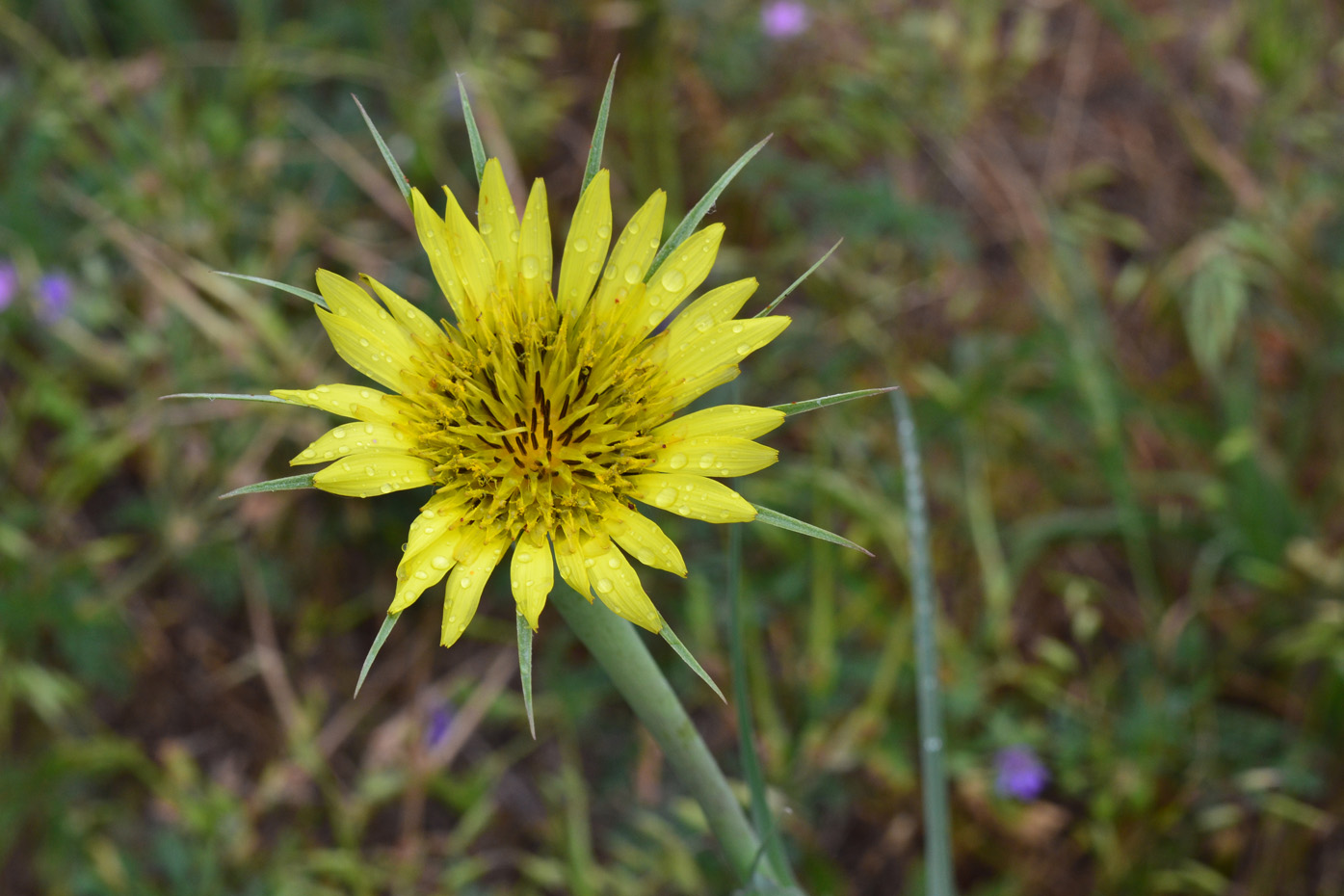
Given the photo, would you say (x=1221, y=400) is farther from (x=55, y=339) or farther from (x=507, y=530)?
(x=55, y=339)

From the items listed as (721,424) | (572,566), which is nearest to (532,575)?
(572,566)

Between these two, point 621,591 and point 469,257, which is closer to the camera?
point 621,591

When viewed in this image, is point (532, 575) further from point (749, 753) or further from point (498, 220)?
point (498, 220)

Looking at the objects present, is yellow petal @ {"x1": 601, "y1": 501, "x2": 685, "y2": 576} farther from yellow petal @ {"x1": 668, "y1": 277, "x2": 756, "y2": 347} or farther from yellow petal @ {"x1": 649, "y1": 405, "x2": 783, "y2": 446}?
yellow petal @ {"x1": 668, "y1": 277, "x2": 756, "y2": 347}

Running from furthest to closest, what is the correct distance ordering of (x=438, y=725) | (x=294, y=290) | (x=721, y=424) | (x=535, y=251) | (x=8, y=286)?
(x=8, y=286)
(x=438, y=725)
(x=535, y=251)
(x=721, y=424)
(x=294, y=290)

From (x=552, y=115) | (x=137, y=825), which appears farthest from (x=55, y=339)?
(x=552, y=115)
